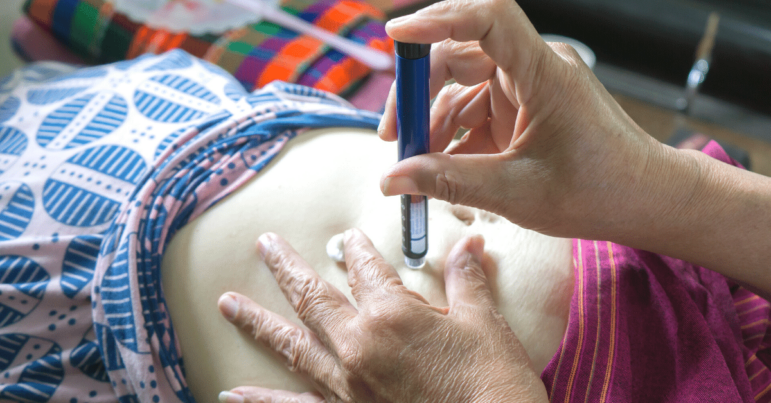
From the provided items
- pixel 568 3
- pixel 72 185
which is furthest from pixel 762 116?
pixel 72 185

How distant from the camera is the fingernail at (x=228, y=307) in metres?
0.69

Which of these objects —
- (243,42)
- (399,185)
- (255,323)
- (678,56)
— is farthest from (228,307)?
(678,56)

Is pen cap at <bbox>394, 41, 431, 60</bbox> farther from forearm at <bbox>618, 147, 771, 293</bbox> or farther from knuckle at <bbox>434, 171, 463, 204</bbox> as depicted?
forearm at <bbox>618, 147, 771, 293</bbox>

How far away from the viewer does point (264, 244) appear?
729mm

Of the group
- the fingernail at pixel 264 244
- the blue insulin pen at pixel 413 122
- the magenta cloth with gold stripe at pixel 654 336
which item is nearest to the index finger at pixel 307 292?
the fingernail at pixel 264 244

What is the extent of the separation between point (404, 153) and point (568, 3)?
176cm

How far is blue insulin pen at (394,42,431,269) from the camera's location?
1.72 ft

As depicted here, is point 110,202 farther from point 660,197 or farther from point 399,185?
point 660,197

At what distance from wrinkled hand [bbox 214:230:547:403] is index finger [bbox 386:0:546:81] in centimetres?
29

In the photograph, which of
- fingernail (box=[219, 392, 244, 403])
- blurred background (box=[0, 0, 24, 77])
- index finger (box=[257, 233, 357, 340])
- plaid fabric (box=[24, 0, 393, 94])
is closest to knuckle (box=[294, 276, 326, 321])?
index finger (box=[257, 233, 357, 340])

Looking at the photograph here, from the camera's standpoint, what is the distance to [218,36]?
4.47ft

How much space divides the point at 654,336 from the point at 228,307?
597 mm

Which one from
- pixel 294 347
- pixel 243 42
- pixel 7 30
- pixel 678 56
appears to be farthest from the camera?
pixel 678 56

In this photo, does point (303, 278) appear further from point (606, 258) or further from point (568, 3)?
point (568, 3)
